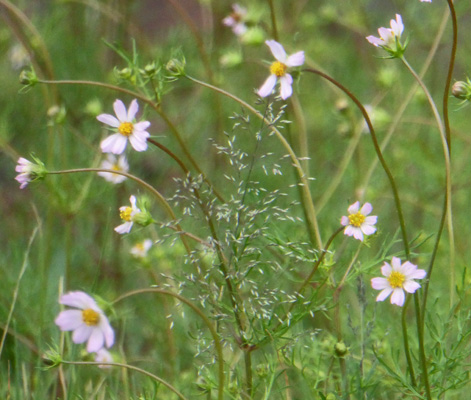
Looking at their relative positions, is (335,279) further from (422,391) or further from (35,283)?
(35,283)

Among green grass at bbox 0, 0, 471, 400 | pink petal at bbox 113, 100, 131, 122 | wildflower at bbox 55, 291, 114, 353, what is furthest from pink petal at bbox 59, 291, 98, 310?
pink petal at bbox 113, 100, 131, 122

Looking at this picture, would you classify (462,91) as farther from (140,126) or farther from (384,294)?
(140,126)

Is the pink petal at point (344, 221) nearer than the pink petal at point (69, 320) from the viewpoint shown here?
No

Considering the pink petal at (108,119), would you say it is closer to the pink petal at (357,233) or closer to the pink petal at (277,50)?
the pink petal at (277,50)

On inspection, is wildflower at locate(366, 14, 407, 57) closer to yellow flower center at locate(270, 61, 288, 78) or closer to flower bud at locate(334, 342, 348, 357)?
yellow flower center at locate(270, 61, 288, 78)

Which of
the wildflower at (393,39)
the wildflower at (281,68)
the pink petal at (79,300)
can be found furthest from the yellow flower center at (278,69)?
the pink petal at (79,300)

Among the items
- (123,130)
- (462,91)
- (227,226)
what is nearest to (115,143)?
(123,130)

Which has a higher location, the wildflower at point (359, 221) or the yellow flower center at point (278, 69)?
the yellow flower center at point (278, 69)

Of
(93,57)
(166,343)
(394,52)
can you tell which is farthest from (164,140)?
(394,52)
